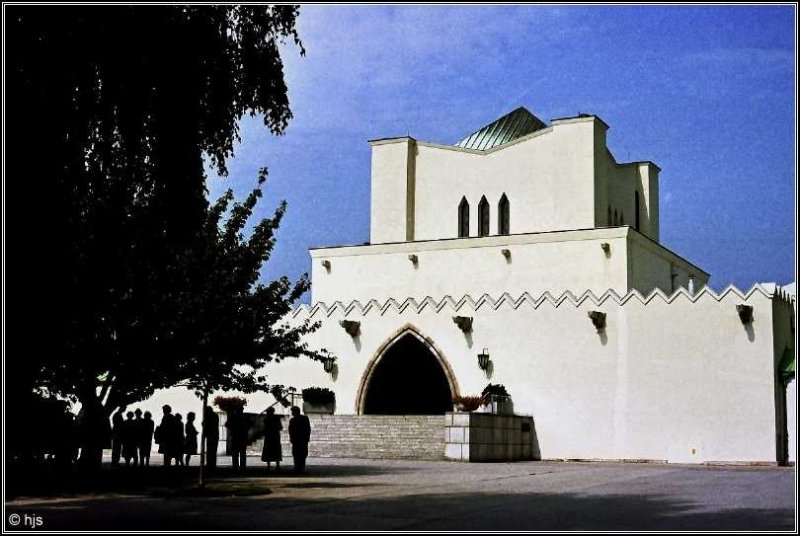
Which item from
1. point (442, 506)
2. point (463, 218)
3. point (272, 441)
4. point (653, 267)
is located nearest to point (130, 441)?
point (272, 441)

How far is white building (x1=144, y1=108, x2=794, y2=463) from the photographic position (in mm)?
25734

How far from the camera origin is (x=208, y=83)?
11.4m

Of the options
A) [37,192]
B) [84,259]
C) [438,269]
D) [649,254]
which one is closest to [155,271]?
[84,259]

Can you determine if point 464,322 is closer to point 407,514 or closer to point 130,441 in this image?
point 130,441

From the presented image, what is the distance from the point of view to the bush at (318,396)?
3035 cm

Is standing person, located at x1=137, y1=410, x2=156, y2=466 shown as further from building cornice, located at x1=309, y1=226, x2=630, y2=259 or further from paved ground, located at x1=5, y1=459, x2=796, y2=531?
building cornice, located at x1=309, y1=226, x2=630, y2=259

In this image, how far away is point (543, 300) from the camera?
28750mm

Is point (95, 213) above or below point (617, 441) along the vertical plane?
above

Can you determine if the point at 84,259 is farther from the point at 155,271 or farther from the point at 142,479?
the point at 142,479

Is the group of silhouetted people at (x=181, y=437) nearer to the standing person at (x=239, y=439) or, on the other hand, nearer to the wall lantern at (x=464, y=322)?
the standing person at (x=239, y=439)

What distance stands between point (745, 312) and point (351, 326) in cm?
1211

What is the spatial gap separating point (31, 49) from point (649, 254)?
27717 millimetres

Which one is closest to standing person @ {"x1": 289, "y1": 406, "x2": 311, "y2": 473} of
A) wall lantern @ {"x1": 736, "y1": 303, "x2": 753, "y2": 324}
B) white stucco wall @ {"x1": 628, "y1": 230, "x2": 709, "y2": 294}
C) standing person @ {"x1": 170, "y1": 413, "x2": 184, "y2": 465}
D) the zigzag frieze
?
standing person @ {"x1": 170, "y1": 413, "x2": 184, "y2": 465}

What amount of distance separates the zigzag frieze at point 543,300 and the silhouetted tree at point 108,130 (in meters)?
16.7
